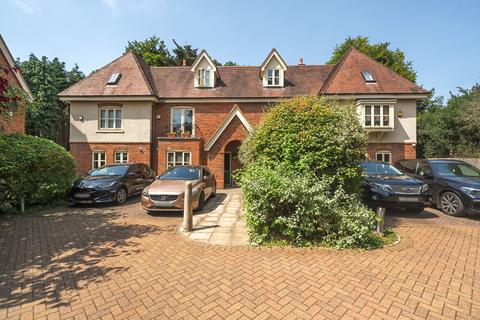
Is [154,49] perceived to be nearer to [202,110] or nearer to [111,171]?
→ [202,110]

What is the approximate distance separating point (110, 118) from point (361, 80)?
56.6 feet

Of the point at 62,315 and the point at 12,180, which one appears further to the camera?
the point at 12,180

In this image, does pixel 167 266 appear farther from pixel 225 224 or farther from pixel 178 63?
pixel 178 63

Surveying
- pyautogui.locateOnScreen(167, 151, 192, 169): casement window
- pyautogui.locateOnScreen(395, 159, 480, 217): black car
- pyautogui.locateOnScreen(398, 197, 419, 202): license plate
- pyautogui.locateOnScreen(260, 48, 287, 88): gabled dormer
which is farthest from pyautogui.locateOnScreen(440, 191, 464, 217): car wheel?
pyautogui.locateOnScreen(167, 151, 192, 169): casement window

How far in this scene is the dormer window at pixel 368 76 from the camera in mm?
15984

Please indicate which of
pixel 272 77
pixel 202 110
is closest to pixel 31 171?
pixel 202 110

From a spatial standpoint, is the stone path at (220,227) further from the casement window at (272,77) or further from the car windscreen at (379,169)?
the casement window at (272,77)

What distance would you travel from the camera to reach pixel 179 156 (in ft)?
49.4

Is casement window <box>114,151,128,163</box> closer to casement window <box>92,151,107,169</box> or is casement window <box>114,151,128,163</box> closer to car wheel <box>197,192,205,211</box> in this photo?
casement window <box>92,151,107,169</box>

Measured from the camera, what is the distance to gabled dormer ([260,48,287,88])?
16812mm

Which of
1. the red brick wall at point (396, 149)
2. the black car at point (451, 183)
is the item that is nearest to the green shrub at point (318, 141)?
the black car at point (451, 183)

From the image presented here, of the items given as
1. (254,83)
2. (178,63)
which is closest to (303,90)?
(254,83)

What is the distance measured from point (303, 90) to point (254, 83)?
11.7 feet

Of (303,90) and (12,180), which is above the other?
(303,90)
